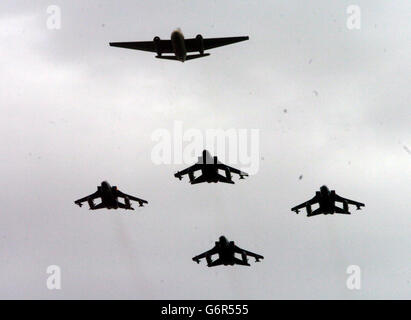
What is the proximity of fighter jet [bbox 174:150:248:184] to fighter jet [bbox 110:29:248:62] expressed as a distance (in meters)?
11.5

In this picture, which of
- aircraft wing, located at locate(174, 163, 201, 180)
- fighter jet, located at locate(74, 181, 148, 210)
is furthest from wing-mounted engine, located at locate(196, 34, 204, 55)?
fighter jet, located at locate(74, 181, 148, 210)

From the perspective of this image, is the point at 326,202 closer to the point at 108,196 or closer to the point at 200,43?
the point at 200,43

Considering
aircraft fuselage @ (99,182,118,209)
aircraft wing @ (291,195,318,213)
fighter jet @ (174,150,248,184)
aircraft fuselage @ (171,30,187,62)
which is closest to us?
aircraft fuselage @ (171,30,187,62)

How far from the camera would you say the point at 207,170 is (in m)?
63.9

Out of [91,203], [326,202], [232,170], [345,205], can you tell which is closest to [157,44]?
[232,170]

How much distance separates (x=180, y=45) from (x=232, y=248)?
26.9m

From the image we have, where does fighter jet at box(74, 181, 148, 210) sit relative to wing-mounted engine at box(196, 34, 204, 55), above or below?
below

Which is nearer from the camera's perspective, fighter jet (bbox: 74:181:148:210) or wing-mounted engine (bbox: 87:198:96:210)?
fighter jet (bbox: 74:181:148:210)

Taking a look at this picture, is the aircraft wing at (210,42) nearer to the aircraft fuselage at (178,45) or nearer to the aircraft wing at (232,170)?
the aircraft fuselage at (178,45)

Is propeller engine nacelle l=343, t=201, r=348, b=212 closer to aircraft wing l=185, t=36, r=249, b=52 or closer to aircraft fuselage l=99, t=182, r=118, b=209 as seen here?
aircraft wing l=185, t=36, r=249, b=52

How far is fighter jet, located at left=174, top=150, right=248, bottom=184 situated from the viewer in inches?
2507

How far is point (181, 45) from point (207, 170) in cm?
1550
